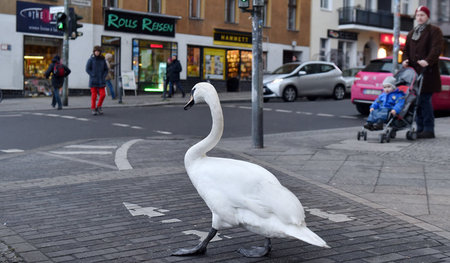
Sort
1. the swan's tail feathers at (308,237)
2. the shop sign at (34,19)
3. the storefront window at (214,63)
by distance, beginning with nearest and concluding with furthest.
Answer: the swan's tail feathers at (308,237) → the shop sign at (34,19) → the storefront window at (214,63)

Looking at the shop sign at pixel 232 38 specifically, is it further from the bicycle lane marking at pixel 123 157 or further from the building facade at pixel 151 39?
the bicycle lane marking at pixel 123 157

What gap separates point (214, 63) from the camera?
109 feet

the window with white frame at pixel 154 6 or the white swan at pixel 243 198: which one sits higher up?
the window with white frame at pixel 154 6

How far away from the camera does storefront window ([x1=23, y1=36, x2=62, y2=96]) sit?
25.4 m

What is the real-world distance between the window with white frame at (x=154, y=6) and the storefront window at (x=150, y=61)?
153 centimetres

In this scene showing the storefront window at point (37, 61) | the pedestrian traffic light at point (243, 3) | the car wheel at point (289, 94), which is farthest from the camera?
the storefront window at point (37, 61)

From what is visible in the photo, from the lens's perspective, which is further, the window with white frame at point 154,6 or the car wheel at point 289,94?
the window with white frame at point 154,6

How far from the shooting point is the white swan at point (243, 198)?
3.79 m

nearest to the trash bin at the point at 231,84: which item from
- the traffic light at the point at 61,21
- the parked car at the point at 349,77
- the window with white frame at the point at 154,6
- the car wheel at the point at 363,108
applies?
the window with white frame at the point at 154,6

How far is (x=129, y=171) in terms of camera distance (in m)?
7.71

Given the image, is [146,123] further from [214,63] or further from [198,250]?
[214,63]

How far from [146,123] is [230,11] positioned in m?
20.3

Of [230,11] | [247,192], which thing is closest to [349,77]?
[230,11]

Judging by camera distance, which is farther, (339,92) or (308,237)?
(339,92)
